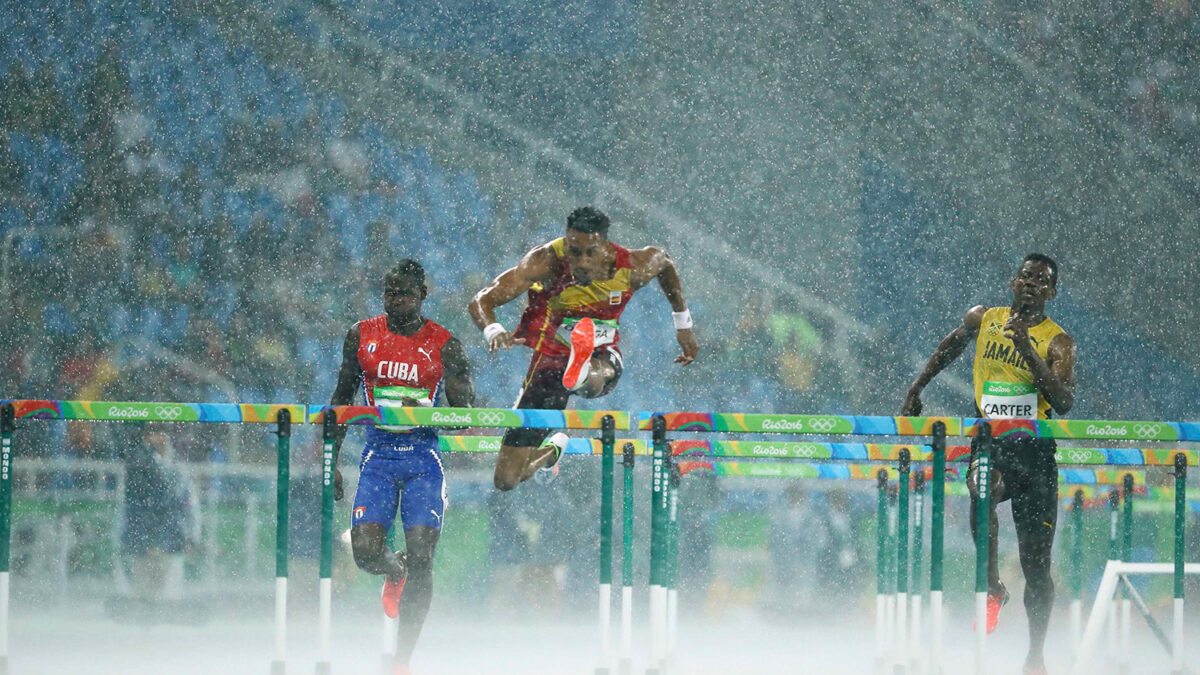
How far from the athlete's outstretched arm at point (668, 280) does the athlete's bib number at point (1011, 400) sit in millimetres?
1357

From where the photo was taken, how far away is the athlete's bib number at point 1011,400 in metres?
6.12

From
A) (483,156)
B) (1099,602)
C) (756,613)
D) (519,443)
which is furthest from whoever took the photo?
(483,156)

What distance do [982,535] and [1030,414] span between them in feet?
3.77

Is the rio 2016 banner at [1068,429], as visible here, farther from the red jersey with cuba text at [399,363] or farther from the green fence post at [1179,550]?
the red jersey with cuba text at [399,363]

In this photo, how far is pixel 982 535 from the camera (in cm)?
519

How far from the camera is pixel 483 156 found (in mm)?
15203

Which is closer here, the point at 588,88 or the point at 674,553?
the point at 674,553

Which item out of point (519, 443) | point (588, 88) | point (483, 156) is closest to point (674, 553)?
point (519, 443)

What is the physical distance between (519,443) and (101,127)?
964cm

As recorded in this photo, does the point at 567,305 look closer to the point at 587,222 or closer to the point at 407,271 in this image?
the point at 587,222

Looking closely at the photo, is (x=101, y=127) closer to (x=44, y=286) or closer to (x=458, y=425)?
(x=44, y=286)

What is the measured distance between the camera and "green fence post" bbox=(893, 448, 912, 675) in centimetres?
628

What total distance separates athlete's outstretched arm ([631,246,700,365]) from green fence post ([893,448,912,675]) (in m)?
1.06

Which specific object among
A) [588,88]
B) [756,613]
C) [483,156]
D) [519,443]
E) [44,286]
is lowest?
[756,613]
